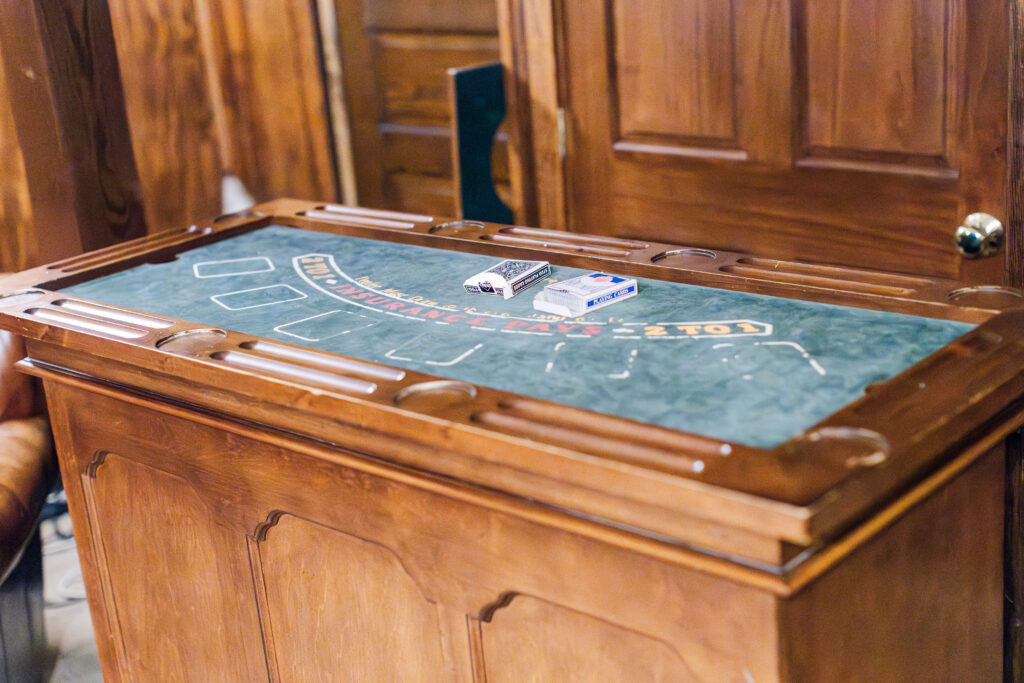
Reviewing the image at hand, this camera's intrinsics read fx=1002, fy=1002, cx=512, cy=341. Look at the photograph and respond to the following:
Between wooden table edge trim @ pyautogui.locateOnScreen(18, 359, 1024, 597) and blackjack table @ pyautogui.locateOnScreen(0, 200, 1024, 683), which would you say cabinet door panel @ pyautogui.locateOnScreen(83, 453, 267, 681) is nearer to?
blackjack table @ pyautogui.locateOnScreen(0, 200, 1024, 683)

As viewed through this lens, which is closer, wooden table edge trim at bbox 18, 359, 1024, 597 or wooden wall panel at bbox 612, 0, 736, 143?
wooden table edge trim at bbox 18, 359, 1024, 597

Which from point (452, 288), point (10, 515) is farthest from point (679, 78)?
point (10, 515)

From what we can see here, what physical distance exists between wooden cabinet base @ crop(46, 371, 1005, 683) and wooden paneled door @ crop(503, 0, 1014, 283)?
2.93ft

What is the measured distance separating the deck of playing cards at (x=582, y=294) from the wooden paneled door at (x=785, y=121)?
34.1 inches

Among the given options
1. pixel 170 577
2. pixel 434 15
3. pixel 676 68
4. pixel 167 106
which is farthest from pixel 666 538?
pixel 167 106

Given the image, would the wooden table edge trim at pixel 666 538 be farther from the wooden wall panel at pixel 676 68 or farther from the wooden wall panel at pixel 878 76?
the wooden wall panel at pixel 676 68

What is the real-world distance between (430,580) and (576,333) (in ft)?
1.22

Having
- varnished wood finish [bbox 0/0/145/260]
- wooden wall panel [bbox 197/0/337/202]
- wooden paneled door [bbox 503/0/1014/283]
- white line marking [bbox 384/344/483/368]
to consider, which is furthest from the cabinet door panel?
wooden wall panel [bbox 197/0/337/202]

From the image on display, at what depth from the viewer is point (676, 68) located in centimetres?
235

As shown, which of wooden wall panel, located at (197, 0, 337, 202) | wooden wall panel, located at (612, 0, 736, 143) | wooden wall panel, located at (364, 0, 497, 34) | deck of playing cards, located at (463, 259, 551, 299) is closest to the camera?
deck of playing cards, located at (463, 259, 551, 299)

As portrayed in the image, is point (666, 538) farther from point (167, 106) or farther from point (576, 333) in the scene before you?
point (167, 106)

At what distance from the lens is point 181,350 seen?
1.38m

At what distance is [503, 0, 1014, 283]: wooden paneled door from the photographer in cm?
192

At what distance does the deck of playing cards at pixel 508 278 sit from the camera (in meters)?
1.52
